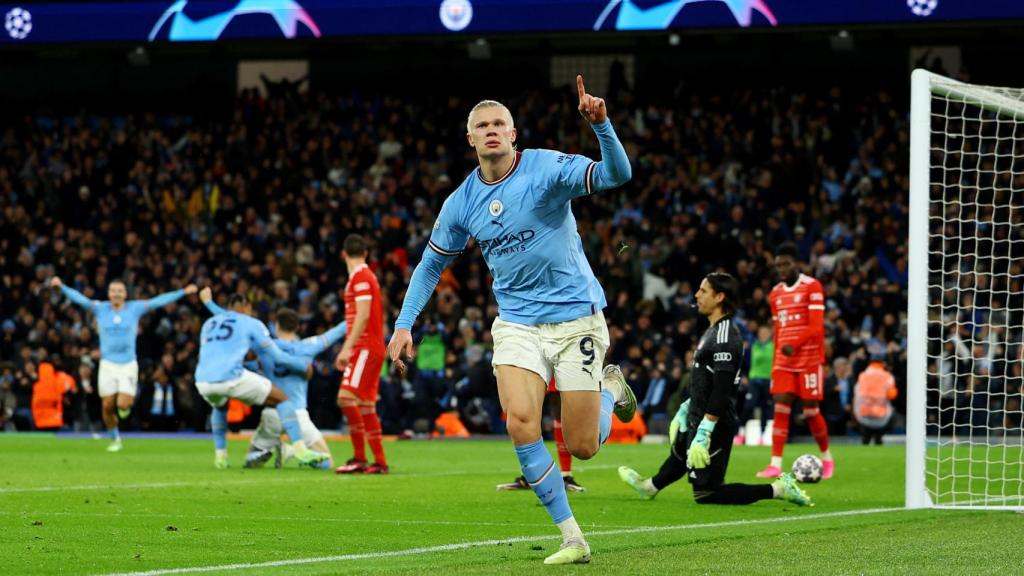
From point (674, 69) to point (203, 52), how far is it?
10909 millimetres

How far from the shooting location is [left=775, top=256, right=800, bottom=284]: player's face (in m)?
14.5

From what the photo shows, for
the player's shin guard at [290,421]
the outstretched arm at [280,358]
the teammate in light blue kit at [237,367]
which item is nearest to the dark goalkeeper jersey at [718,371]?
the player's shin guard at [290,421]

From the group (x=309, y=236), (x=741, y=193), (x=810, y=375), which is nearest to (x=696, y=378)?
(x=810, y=375)

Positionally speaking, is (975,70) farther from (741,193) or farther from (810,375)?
(810,375)

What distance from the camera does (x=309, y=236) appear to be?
101 ft

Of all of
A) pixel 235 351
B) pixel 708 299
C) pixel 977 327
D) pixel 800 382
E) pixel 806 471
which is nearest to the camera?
pixel 708 299

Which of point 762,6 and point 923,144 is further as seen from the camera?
point 762,6

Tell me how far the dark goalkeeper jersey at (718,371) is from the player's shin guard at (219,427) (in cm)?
637

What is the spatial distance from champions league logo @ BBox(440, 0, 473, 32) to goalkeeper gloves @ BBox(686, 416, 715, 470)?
713 inches

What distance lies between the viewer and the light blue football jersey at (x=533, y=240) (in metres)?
7.46

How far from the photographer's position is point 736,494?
1103 cm

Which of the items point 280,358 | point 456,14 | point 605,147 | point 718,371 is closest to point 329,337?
point 280,358

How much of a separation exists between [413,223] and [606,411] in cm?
2264

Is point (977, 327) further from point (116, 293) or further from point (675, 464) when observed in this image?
point (675, 464)
